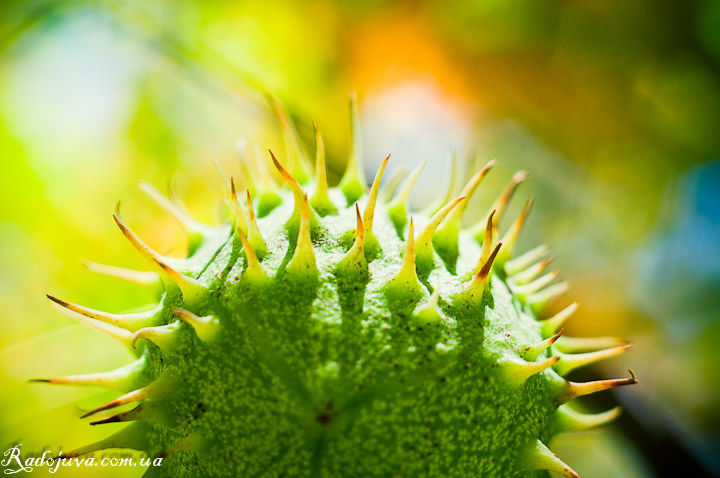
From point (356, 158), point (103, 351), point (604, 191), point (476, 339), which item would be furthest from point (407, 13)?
point (476, 339)

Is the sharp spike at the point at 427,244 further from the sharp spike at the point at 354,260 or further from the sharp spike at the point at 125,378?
the sharp spike at the point at 125,378

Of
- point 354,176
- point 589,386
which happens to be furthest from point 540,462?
point 354,176

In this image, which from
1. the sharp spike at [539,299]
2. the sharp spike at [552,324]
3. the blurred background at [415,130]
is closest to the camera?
the sharp spike at [552,324]

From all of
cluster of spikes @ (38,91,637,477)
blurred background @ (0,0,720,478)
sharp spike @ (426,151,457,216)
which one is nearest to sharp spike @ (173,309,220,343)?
cluster of spikes @ (38,91,637,477)

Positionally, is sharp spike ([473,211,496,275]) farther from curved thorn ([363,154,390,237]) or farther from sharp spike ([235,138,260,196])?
sharp spike ([235,138,260,196])

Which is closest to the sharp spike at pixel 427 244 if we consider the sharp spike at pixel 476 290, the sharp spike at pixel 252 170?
the sharp spike at pixel 476 290

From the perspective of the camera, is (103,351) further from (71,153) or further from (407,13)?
(407,13)
